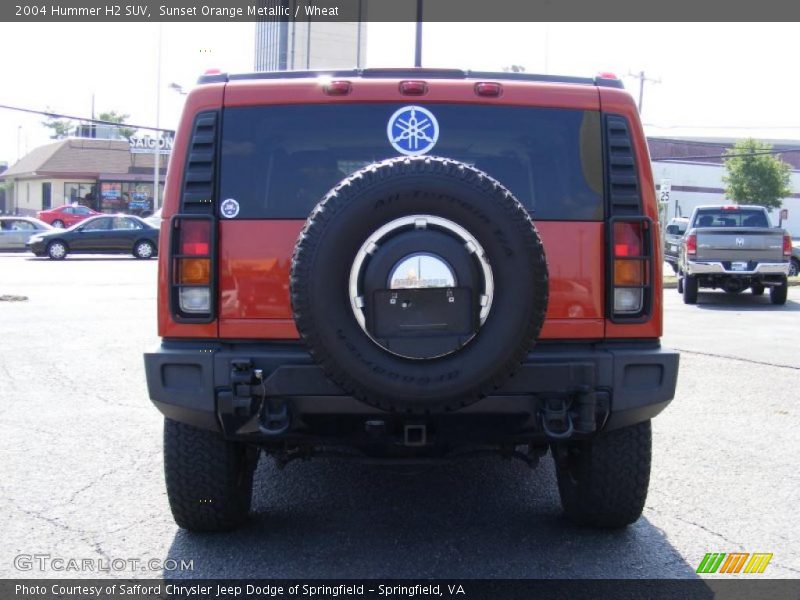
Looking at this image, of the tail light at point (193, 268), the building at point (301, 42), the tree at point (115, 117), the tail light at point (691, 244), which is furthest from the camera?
the tree at point (115, 117)

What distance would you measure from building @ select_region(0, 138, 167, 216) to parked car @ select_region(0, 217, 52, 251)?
22522mm

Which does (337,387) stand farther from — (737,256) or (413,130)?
(737,256)

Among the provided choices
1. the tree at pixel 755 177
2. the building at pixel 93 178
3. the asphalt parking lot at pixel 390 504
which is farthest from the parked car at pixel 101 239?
the tree at pixel 755 177

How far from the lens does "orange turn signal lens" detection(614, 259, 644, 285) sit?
386cm

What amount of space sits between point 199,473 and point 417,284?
150 centimetres

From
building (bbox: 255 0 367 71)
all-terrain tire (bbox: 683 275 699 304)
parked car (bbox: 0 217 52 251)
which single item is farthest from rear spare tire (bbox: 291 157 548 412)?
building (bbox: 255 0 367 71)

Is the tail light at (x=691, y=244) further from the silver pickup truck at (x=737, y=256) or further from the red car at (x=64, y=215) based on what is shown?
the red car at (x=64, y=215)

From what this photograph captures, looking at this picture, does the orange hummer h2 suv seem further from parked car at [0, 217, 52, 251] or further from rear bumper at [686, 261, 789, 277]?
parked car at [0, 217, 52, 251]

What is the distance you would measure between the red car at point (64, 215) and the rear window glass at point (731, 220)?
111 ft

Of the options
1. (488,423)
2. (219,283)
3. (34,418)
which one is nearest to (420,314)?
(488,423)

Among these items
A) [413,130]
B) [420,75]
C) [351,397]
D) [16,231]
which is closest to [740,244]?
[420,75]

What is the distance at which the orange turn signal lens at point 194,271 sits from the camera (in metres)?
3.79

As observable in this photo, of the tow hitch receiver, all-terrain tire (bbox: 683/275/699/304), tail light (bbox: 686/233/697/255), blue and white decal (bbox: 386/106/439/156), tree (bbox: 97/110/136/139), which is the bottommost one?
all-terrain tire (bbox: 683/275/699/304)

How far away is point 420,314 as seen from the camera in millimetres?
3311
